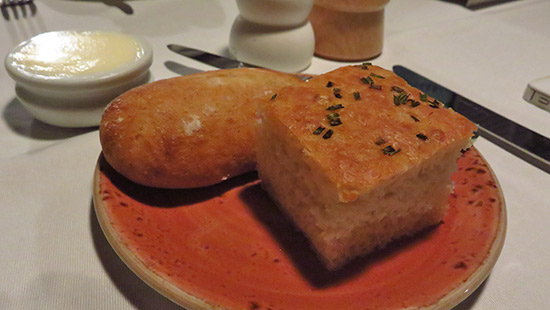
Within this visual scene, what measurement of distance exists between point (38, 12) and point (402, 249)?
100 inches

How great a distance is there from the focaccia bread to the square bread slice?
0.40 ft

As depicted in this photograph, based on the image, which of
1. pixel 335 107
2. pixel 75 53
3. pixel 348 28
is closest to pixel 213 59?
pixel 75 53

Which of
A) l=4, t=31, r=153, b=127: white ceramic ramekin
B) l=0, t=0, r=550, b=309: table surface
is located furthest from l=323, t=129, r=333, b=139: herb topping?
l=4, t=31, r=153, b=127: white ceramic ramekin

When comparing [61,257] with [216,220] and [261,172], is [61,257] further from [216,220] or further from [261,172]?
[261,172]

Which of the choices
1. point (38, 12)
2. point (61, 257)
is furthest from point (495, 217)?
point (38, 12)

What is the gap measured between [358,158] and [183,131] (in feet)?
1.82

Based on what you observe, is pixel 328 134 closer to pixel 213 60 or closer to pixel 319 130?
pixel 319 130

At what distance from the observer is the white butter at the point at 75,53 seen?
1.48 metres

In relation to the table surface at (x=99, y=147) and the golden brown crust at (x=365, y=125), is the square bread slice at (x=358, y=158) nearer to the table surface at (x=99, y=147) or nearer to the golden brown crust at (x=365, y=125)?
the golden brown crust at (x=365, y=125)

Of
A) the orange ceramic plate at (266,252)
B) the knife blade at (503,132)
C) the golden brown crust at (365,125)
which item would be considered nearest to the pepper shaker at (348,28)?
the knife blade at (503,132)

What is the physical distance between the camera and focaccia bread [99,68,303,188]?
115cm

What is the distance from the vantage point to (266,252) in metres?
1.06

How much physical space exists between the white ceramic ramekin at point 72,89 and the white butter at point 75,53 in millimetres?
16

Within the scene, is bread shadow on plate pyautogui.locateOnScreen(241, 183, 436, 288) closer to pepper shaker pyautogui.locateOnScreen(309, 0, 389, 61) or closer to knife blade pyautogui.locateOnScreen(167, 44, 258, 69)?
knife blade pyautogui.locateOnScreen(167, 44, 258, 69)
